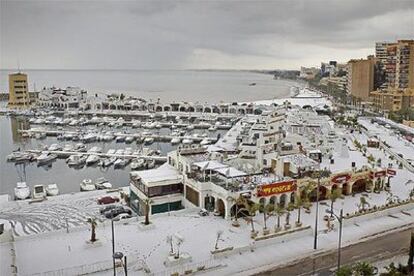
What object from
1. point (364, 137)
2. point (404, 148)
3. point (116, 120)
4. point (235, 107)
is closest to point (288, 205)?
point (404, 148)

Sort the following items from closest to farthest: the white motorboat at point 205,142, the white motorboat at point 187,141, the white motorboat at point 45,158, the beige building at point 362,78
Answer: the white motorboat at point 45,158
the white motorboat at point 205,142
the white motorboat at point 187,141
the beige building at point 362,78

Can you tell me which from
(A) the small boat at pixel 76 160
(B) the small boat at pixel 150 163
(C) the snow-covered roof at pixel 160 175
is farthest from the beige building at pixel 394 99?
(C) the snow-covered roof at pixel 160 175

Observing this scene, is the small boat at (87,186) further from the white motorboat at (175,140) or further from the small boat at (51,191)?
the white motorboat at (175,140)

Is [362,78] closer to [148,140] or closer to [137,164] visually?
[148,140]

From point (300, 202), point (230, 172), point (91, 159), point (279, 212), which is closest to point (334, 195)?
point (300, 202)

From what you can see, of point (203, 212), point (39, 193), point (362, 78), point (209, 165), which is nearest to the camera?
point (203, 212)

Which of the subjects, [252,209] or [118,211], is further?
[118,211]

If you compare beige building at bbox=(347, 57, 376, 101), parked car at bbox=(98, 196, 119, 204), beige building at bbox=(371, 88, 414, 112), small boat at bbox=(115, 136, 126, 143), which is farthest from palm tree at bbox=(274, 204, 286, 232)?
beige building at bbox=(347, 57, 376, 101)
